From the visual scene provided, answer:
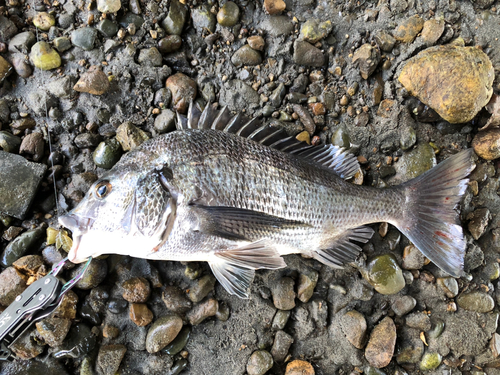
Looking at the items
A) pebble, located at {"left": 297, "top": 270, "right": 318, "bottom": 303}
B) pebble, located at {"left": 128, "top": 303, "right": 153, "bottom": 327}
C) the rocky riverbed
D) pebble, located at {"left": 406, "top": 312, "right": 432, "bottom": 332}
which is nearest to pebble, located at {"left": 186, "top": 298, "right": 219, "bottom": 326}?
the rocky riverbed

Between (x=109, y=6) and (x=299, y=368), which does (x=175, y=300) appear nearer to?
(x=299, y=368)

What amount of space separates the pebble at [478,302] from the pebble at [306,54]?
7.20ft

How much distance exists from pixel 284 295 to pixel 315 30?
2.12 meters

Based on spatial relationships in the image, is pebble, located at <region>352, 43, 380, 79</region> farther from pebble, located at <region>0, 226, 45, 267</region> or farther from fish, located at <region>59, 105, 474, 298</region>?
pebble, located at <region>0, 226, 45, 267</region>

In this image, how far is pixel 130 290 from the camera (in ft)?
7.58

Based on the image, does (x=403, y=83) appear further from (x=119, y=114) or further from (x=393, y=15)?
(x=119, y=114)

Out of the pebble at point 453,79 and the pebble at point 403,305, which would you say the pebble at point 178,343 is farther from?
the pebble at point 453,79

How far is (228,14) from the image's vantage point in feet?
8.52

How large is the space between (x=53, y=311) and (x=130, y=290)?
0.48m

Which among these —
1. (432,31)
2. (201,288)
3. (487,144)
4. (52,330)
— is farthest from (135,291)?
(432,31)

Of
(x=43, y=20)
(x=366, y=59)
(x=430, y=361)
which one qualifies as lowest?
(x=430, y=361)

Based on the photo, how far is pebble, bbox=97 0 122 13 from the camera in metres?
2.51

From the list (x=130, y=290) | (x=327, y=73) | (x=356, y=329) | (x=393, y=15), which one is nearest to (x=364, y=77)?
(x=327, y=73)

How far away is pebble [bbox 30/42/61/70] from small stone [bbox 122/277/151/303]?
180cm
